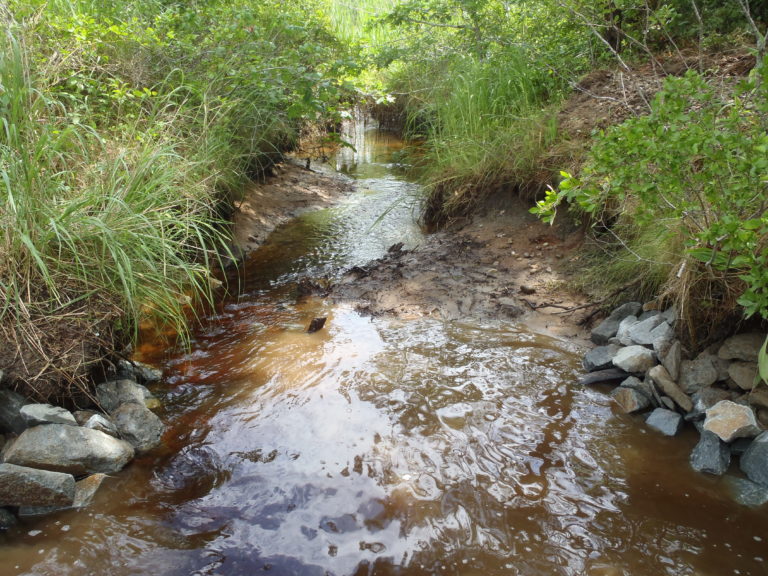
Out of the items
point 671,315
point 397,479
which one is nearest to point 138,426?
point 397,479

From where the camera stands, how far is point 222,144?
5230 mm

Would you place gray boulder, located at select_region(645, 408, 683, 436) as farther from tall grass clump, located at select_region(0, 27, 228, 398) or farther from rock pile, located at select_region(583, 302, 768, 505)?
tall grass clump, located at select_region(0, 27, 228, 398)

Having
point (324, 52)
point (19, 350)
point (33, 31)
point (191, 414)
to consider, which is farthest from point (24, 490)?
Answer: point (324, 52)

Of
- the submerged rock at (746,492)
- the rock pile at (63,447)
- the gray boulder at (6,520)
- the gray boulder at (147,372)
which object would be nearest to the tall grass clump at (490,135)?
the submerged rock at (746,492)

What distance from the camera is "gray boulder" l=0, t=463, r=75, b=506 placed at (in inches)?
93.4

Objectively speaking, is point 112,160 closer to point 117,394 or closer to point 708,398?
point 117,394

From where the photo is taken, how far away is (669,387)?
304 centimetres

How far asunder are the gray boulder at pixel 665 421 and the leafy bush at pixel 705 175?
2.28 ft

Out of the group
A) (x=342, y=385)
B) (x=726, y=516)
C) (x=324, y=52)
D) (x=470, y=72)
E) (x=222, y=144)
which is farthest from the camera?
(x=470, y=72)

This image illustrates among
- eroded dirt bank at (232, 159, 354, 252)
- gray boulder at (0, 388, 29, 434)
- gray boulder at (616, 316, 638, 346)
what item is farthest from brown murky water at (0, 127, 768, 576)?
eroded dirt bank at (232, 159, 354, 252)

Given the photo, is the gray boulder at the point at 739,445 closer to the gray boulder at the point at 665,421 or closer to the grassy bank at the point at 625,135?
the gray boulder at the point at 665,421

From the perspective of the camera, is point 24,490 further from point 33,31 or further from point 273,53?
point 273,53

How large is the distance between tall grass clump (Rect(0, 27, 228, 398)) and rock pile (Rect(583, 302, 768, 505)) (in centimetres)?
272

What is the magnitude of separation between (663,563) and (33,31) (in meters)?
5.15
